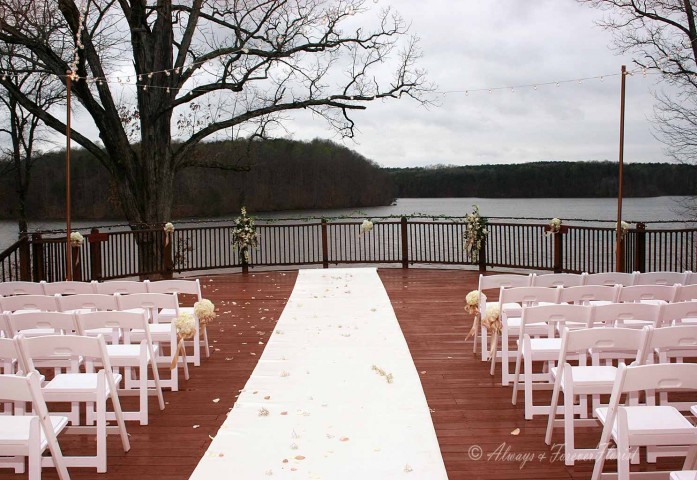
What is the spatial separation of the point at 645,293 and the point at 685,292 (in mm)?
471

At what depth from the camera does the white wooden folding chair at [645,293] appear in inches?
215

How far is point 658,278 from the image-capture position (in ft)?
20.8

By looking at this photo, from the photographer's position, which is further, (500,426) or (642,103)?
(642,103)

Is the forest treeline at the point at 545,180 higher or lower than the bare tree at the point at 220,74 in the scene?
lower

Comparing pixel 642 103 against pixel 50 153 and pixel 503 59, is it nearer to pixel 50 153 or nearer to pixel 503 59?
pixel 503 59

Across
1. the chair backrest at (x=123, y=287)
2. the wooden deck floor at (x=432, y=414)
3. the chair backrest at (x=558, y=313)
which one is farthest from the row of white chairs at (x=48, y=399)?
the chair backrest at (x=558, y=313)

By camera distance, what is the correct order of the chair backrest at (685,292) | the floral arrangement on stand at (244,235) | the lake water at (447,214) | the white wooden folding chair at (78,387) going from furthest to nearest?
the lake water at (447,214) → the floral arrangement on stand at (244,235) → the chair backrest at (685,292) → the white wooden folding chair at (78,387)

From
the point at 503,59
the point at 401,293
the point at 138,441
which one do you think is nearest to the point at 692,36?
the point at 503,59

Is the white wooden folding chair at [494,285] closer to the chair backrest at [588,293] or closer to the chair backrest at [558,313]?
the chair backrest at [588,293]

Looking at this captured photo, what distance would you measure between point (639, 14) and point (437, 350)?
544 inches

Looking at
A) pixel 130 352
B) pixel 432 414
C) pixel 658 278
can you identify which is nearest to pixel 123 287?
pixel 130 352

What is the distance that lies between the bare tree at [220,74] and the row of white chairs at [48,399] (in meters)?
12.1

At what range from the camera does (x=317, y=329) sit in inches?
293

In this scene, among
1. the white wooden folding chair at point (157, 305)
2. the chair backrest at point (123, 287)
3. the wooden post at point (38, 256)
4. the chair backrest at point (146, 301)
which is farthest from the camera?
the wooden post at point (38, 256)
